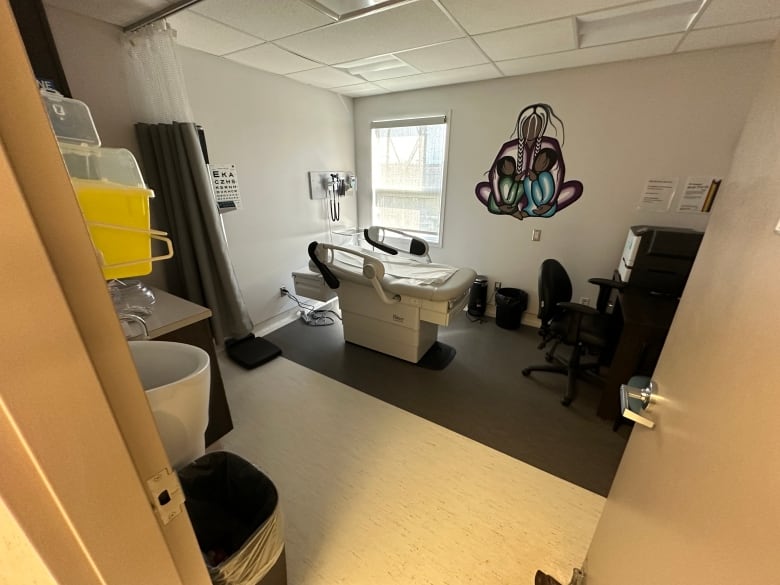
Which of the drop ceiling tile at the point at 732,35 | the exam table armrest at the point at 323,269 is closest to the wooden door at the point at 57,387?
the exam table armrest at the point at 323,269

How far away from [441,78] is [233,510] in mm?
3442

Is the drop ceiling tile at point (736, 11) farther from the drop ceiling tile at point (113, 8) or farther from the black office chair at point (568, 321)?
the drop ceiling tile at point (113, 8)

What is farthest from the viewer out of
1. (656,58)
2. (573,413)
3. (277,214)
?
(277,214)

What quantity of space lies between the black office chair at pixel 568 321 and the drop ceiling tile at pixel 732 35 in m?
1.57

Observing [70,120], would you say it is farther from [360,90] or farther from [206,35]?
[360,90]

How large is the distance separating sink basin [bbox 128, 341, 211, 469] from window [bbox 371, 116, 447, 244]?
2987 mm

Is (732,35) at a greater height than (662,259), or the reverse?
(732,35)

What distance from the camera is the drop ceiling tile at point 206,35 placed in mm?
1798

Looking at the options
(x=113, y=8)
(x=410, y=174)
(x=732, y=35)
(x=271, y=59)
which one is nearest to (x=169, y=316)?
(x=113, y=8)

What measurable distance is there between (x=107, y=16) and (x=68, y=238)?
7.64 ft

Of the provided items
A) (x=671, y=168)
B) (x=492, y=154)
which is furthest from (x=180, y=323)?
(x=671, y=168)

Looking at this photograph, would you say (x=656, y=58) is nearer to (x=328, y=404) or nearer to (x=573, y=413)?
(x=573, y=413)

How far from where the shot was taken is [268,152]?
285cm

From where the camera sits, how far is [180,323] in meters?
1.42
